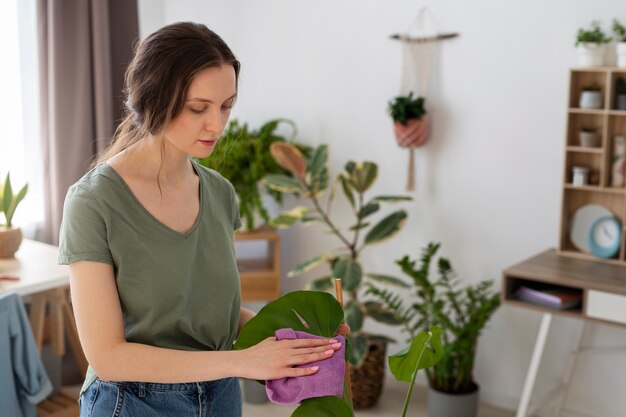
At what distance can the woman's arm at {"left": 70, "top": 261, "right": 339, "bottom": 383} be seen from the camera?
127 centimetres

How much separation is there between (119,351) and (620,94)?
220 cm

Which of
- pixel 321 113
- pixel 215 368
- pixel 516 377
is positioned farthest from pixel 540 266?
pixel 215 368

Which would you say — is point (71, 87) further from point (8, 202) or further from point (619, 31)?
point (619, 31)

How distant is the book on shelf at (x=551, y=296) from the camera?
280cm

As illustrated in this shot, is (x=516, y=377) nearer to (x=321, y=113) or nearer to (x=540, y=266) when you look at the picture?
(x=540, y=266)

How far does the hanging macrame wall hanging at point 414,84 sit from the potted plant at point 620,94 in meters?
0.68

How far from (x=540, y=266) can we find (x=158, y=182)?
1.82 meters

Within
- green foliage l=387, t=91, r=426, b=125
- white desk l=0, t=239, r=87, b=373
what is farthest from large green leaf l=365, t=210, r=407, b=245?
white desk l=0, t=239, r=87, b=373

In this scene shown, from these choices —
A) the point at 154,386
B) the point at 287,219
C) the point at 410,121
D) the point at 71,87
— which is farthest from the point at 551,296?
the point at 71,87

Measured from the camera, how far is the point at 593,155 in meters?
3.09

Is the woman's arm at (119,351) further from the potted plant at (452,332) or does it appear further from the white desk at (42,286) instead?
the potted plant at (452,332)

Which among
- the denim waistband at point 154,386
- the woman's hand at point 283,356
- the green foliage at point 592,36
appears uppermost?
the green foliage at point 592,36

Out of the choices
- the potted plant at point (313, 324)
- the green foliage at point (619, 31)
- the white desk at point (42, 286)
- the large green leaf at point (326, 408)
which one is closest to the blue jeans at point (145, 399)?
the potted plant at point (313, 324)

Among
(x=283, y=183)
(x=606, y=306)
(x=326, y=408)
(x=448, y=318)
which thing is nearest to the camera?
(x=326, y=408)
